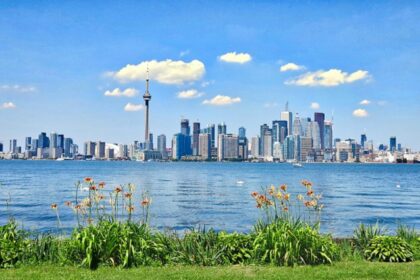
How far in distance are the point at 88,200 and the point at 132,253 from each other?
1978 mm

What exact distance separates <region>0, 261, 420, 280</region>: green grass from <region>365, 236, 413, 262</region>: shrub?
69 centimetres

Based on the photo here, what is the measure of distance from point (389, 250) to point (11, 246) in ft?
30.5

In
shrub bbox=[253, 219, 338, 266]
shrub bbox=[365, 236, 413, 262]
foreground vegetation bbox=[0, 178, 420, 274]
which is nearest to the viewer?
foreground vegetation bbox=[0, 178, 420, 274]

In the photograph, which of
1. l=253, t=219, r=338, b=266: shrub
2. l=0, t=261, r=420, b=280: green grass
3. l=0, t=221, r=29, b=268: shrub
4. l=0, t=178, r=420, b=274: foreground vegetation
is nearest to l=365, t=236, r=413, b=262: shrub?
l=0, t=178, r=420, b=274: foreground vegetation

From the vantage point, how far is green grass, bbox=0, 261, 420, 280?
32.1 feet

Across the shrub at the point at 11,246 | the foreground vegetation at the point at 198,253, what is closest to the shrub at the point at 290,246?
the foreground vegetation at the point at 198,253

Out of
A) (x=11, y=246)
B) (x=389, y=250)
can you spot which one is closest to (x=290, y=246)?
(x=389, y=250)

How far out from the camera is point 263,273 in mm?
10164

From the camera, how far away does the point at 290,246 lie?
428 inches

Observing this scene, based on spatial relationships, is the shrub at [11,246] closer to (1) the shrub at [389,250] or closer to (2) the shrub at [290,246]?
(2) the shrub at [290,246]

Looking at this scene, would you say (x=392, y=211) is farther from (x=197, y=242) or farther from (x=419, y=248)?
(x=197, y=242)

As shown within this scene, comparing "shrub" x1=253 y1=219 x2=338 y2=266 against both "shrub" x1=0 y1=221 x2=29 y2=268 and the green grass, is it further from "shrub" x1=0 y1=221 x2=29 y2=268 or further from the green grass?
"shrub" x1=0 y1=221 x2=29 y2=268

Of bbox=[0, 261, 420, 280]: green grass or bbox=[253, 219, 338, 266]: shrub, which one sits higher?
bbox=[253, 219, 338, 266]: shrub

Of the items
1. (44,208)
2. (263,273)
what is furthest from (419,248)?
(44,208)
